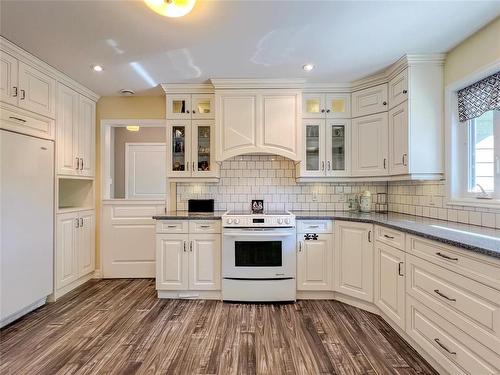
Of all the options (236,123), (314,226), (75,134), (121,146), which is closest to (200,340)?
(314,226)

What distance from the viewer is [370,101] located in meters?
3.14

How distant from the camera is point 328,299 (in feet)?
9.95

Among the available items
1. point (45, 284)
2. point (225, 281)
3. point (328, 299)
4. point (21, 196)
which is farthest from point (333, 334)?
point (21, 196)

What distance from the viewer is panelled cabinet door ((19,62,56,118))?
253 cm

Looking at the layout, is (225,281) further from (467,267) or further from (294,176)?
(467,267)

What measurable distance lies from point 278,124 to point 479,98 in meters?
1.81

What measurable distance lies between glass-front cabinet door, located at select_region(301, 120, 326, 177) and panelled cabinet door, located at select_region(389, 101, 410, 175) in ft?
2.39

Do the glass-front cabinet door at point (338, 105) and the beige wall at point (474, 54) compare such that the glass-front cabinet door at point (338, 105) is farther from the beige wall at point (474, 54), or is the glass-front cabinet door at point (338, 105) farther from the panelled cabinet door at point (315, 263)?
the panelled cabinet door at point (315, 263)

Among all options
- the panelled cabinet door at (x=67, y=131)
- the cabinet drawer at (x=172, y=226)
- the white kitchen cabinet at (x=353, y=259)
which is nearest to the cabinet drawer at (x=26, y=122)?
the panelled cabinet door at (x=67, y=131)

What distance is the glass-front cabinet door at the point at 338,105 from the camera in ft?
10.8

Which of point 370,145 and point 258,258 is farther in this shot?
point 370,145

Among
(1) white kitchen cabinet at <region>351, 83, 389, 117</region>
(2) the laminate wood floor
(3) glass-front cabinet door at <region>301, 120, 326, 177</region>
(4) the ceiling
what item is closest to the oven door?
(2) the laminate wood floor

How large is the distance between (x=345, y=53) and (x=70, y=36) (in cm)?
235

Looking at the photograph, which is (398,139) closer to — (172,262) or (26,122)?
(172,262)
